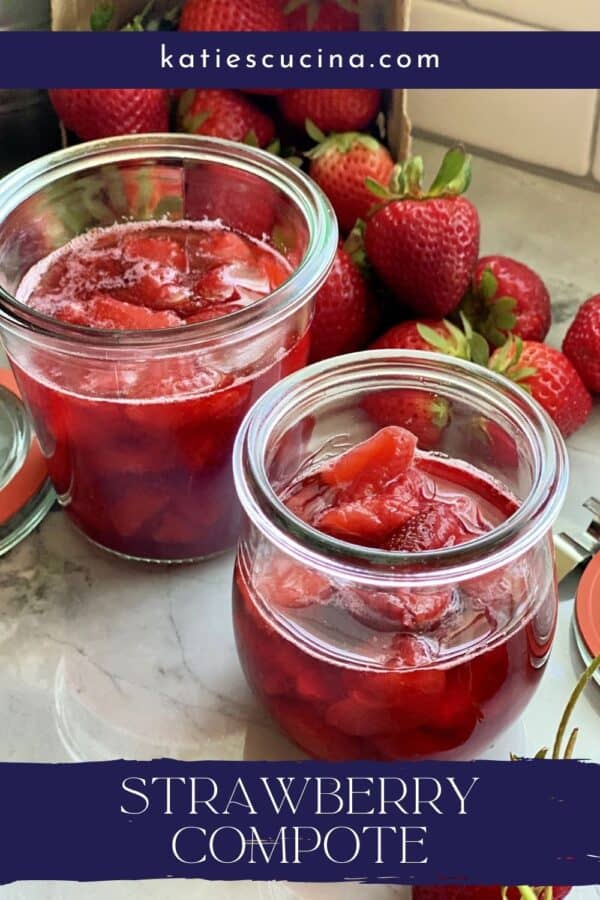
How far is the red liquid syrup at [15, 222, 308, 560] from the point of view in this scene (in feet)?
2.19

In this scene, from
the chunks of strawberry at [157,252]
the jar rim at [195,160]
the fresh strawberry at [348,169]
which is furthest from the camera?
the fresh strawberry at [348,169]

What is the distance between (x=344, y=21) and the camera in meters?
0.90

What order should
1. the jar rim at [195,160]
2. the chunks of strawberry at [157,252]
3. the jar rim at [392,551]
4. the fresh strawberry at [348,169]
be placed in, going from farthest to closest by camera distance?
the fresh strawberry at [348,169] < the chunks of strawberry at [157,252] < the jar rim at [195,160] < the jar rim at [392,551]

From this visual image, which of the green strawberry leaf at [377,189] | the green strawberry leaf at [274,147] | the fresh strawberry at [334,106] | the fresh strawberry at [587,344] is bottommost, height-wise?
the fresh strawberry at [587,344]

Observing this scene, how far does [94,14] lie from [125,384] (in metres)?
0.38

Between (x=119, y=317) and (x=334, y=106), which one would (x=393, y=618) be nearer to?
(x=119, y=317)

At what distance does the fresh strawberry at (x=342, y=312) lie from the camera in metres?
0.82

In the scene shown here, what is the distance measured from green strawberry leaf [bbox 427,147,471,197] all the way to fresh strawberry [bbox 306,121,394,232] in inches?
3.0

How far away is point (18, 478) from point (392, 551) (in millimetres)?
349

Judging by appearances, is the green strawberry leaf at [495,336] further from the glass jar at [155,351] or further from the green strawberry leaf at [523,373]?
the glass jar at [155,351]

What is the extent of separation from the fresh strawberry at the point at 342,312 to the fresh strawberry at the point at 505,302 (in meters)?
0.08

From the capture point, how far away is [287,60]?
2.78ft

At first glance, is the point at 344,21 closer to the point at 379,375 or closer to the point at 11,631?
the point at 379,375

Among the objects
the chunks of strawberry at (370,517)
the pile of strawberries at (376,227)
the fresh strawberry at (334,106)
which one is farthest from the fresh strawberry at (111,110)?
the chunks of strawberry at (370,517)
